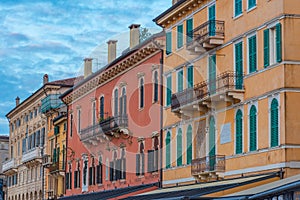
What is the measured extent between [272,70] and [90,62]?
33.2 metres

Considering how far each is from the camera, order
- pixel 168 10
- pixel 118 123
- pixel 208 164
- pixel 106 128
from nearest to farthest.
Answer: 1. pixel 208 164
2. pixel 168 10
3. pixel 118 123
4. pixel 106 128

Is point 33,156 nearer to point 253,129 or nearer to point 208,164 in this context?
point 208,164

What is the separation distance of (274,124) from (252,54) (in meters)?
3.44

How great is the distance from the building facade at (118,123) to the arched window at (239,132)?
33.6 ft

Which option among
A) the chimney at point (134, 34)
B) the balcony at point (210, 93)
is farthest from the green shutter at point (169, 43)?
the chimney at point (134, 34)

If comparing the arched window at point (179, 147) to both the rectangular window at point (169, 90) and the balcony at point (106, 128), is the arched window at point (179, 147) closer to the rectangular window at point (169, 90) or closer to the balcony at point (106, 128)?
the rectangular window at point (169, 90)

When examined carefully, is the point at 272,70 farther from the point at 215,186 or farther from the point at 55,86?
the point at 55,86

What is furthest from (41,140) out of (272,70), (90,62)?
(272,70)

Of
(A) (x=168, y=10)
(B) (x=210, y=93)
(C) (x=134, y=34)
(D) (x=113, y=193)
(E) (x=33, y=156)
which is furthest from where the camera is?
(E) (x=33, y=156)

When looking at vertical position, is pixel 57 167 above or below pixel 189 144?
above

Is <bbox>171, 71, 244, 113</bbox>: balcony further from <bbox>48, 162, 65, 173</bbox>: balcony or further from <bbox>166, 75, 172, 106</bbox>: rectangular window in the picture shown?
<bbox>48, 162, 65, 173</bbox>: balcony

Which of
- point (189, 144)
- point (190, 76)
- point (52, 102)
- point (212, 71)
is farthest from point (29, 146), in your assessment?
point (212, 71)

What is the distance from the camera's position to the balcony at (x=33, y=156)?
72.5m

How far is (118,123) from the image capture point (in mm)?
47562
